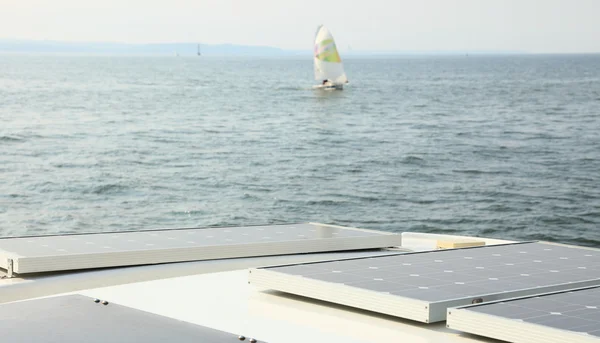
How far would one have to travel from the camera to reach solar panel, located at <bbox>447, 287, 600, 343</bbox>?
9250 mm

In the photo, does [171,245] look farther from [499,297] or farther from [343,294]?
[499,297]

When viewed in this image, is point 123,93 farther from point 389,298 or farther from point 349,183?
point 389,298

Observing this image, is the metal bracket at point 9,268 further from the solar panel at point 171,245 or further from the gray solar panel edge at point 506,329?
the gray solar panel edge at point 506,329

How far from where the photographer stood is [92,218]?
45.8m

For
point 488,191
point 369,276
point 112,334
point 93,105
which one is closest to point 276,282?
point 369,276

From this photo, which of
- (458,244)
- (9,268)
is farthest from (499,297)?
(9,268)

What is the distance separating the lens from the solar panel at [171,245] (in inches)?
574

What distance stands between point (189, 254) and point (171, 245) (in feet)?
1.80

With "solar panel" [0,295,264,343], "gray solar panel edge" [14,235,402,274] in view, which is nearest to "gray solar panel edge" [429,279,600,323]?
"solar panel" [0,295,264,343]

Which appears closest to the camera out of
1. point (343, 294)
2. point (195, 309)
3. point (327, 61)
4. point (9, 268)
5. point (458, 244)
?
point (343, 294)

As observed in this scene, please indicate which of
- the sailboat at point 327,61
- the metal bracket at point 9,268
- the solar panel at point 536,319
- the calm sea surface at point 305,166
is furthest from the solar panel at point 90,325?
the sailboat at point 327,61

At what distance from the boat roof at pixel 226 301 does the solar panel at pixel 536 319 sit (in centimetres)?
34

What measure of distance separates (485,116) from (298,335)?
90.1 m

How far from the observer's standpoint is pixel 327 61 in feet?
434
